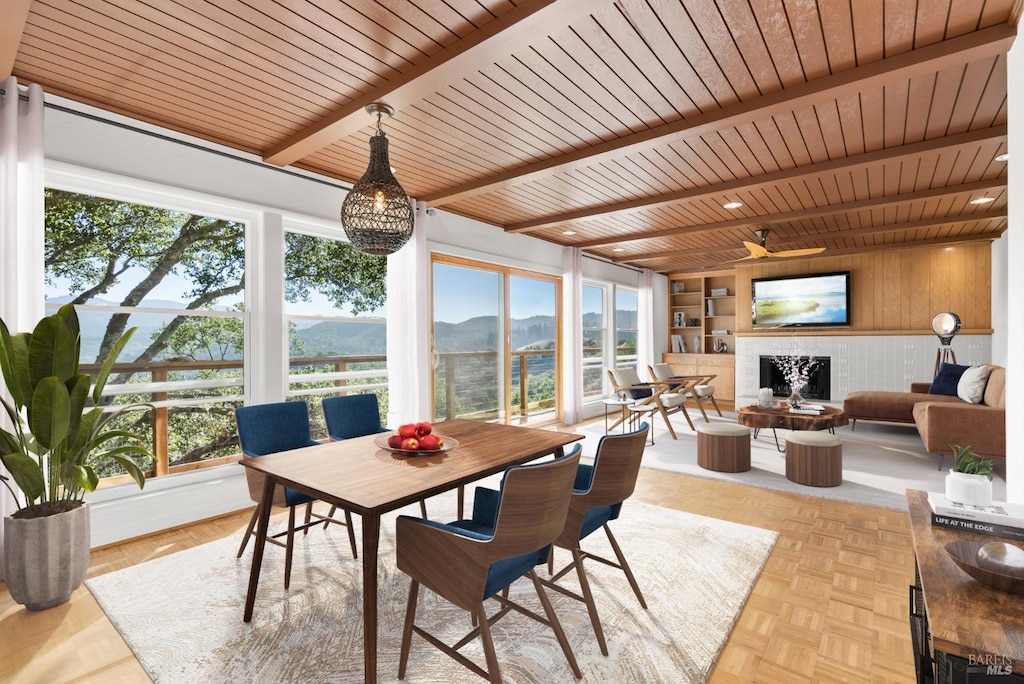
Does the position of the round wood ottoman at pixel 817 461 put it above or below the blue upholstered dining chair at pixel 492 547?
below

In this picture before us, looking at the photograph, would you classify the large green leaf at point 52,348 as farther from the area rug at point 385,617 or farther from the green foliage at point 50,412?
the area rug at point 385,617

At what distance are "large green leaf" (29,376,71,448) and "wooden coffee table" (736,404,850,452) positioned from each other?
499 cm

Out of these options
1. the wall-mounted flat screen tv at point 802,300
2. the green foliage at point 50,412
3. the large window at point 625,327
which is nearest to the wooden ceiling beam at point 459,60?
the green foliage at point 50,412

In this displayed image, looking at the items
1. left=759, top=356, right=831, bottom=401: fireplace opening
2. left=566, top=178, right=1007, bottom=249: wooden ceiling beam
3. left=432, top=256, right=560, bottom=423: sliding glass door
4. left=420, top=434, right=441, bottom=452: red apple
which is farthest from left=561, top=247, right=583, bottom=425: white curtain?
left=420, top=434, right=441, bottom=452: red apple

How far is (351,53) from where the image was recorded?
7.60 ft

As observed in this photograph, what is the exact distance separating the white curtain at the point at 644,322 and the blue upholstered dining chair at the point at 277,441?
262 inches

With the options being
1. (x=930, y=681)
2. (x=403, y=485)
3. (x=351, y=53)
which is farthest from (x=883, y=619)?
(x=351, y=53)

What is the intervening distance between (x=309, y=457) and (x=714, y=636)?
1916 millimetres

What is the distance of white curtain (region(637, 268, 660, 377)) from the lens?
876 centimetres

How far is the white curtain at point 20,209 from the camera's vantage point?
8.23 ft

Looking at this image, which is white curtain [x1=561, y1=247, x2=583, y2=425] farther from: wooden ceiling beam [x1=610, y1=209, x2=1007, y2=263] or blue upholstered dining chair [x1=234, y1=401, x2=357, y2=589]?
blue upholstered dining chair [x1=234, y1=401, x2=357, y2=589]

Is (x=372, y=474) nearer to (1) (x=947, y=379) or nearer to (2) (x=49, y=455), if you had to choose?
(2) (x=49, y=455)

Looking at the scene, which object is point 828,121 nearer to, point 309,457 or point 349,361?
point 309,457

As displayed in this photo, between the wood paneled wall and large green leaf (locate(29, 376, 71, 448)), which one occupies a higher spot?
the wood paneled wall
